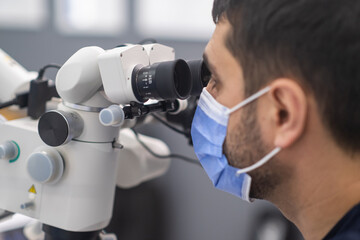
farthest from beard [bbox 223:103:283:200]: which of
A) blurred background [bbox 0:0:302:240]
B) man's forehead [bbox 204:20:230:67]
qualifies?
blurred background [bbox 0:0:302:240]

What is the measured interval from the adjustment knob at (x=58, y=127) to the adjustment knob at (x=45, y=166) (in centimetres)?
4

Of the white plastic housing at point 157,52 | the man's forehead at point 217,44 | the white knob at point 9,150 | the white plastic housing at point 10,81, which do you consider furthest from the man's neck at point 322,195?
the white plastic housing at point 10,81

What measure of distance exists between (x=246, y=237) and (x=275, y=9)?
1578 mm

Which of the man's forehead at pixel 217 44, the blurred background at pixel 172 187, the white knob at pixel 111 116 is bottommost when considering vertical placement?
the blurred background at pixel 172 187

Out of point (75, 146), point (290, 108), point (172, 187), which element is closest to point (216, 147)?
point (290, 108)

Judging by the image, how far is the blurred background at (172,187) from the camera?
6.01 ft

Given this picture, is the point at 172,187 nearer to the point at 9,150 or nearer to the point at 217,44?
the point at 9,150

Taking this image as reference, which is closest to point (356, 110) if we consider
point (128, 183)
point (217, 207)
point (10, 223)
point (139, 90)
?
point (139, 90)

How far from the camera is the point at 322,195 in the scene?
659 millimetres

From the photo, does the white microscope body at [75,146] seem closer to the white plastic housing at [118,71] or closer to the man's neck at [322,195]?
the white plastic housing at [118,71]

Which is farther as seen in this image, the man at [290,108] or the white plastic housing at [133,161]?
the white plastic housing at [133,161]

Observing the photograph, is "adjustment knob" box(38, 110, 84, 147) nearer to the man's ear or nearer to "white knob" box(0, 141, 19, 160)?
"white knob" box(0, 141, 19, 160)

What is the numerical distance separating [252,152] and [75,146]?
0.36 m

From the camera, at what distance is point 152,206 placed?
197cm
